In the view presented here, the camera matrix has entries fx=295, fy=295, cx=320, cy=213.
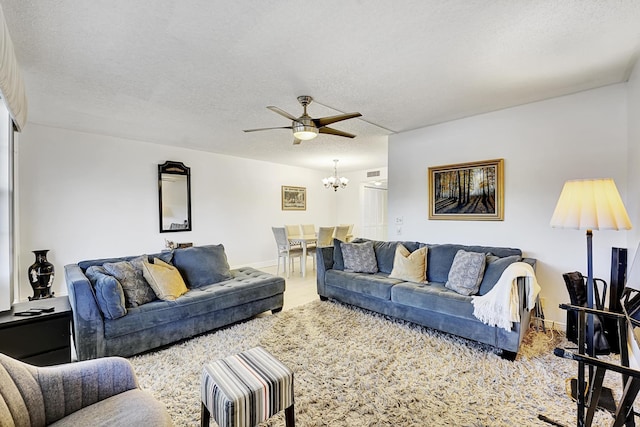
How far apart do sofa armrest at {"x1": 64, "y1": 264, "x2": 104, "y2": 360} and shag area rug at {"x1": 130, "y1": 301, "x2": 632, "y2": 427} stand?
341mm

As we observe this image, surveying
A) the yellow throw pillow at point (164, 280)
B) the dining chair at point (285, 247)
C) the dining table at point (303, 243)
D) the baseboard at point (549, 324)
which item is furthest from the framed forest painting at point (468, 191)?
the yellow throw pillow at point (164, 280)

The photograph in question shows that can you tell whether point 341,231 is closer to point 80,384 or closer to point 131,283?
point 131,283

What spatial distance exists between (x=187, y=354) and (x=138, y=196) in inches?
128

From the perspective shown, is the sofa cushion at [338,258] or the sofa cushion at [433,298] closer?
the sofa cushion at [433,298]

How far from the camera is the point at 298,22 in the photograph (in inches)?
73.8

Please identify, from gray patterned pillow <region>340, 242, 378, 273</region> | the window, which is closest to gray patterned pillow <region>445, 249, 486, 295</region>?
gray patterned pillow <region>340, 242, 378, 273</region>

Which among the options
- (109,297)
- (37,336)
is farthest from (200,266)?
(37,336)

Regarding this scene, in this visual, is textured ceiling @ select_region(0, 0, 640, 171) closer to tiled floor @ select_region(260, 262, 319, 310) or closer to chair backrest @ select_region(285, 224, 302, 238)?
tiled floor @ select_region(260, 262, 319, 310)

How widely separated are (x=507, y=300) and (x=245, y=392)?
85.7 inches

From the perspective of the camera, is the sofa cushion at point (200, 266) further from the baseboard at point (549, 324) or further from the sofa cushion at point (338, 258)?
the baseboard at point (549, 324)

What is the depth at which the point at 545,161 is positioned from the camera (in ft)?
10.5

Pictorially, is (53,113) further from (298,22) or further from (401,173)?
(401,173)

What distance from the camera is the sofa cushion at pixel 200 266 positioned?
10.8 ft

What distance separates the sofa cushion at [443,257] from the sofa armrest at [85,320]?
129 inches
